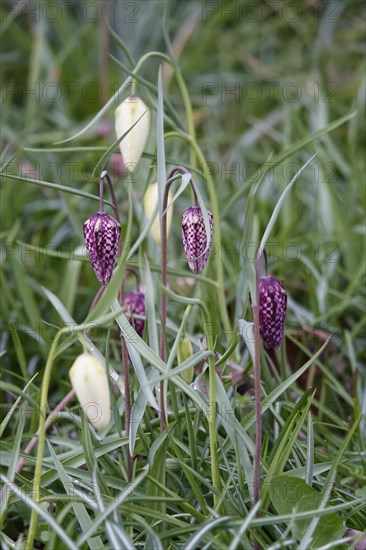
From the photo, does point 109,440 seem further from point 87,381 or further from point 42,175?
point 42,175

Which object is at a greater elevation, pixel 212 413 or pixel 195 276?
pixel 195 276

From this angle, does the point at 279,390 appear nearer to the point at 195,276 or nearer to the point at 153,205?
the point at 195,276

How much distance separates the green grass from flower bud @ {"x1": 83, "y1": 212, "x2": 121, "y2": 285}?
0.06 meters

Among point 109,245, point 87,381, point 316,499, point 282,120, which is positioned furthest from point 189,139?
Answer: point 282,120

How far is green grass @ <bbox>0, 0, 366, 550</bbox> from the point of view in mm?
1217

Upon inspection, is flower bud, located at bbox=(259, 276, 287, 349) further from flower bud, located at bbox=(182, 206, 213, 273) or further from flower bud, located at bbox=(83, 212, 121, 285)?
flower bud, located at bbox=(83, 212, 121, 285)

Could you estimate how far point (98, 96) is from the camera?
10.5 feet

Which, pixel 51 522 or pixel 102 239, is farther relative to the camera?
pixel 102 239

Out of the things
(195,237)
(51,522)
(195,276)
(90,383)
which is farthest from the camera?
(195,276)

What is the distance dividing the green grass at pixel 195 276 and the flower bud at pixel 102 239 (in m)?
0.06

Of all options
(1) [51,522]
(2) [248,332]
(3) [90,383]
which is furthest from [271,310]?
(1) [51,522]

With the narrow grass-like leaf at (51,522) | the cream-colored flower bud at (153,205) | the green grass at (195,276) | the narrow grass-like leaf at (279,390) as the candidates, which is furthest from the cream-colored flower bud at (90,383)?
the cream-colored flower bud at (153,205)

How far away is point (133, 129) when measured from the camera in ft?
4.50

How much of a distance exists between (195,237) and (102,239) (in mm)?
143
